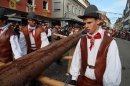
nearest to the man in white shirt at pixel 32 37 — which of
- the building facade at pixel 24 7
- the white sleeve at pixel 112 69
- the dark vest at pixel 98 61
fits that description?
the dark vest at pixel 98 61

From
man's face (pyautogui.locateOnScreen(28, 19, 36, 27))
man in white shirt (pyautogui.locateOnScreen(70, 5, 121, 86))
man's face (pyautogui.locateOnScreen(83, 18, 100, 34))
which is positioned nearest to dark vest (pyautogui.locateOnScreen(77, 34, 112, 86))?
man in white shirt (pyautogui.locateOnScreen(70, 5, 121, 86))

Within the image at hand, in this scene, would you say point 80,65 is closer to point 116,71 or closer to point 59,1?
point 116,71

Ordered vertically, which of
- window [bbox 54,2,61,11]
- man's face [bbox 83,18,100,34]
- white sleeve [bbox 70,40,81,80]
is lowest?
white sleeve [bbox 70,40,81,80]

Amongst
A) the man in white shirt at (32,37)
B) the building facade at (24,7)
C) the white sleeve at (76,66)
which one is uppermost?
the building facade at (24,7)

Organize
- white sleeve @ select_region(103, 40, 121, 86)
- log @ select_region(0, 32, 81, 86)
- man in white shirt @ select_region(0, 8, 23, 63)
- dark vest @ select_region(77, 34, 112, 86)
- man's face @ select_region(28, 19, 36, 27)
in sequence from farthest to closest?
man's face @ select_region(28, 19, 36, 27) → man in white shirt @ select_region(0, 8, 23, 63) → dark vest @ select_region(77, 34, 112, 86) → white sleeve @ select_region(103, 40, 121, 86) → log @ select_region(0, 32, 81, 86)

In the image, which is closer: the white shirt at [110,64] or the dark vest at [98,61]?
the white shirt at [110,64]

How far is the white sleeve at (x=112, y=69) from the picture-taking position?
186 cm

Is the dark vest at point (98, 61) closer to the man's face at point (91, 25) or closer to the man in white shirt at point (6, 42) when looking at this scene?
the man's face at point (91, 25)

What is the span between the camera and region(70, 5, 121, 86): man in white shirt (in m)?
1.91

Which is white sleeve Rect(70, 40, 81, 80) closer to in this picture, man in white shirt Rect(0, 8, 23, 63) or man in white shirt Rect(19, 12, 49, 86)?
man in white shirt Rect(0, 8, 23, 63)

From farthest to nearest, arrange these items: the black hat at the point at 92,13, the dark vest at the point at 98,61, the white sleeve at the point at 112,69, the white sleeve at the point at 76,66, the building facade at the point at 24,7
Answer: the building facade at the point at 24,7, the white sleeve at the point at 76,66, the black hat at the point at 92,13, the dark vest at the point at 98,61, the white sleeve at the point at 112,69

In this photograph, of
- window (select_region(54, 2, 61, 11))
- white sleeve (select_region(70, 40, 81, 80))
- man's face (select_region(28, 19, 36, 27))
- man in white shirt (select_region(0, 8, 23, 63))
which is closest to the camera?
white sleeve (select_region(70, 40, 81, 80))

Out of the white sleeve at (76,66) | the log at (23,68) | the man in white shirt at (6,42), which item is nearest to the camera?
the log at (23,68)

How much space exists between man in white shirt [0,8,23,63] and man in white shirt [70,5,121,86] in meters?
1.19
